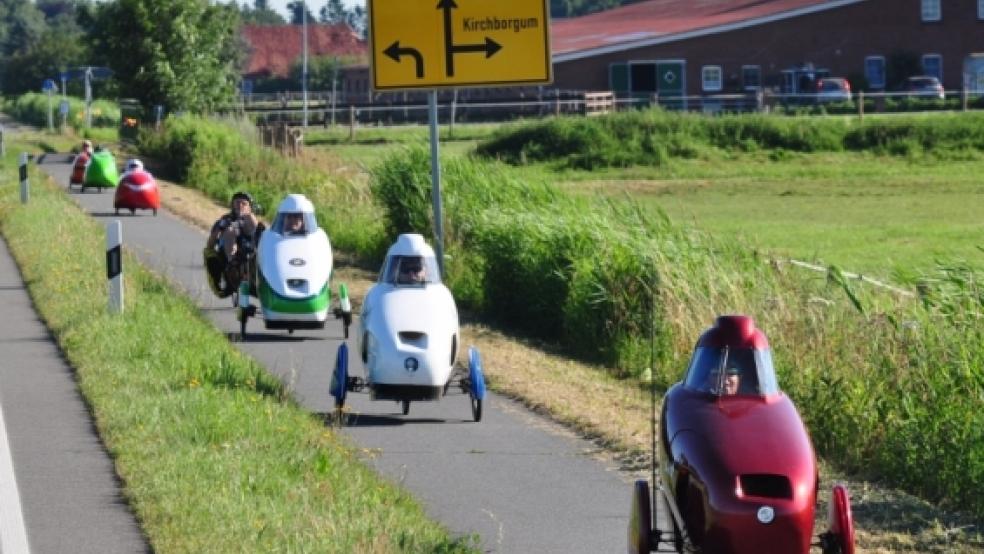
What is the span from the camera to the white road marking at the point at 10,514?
9.18 metres

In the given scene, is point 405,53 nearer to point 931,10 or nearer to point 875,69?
point 875,69

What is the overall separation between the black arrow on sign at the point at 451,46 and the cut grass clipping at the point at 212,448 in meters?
3.37

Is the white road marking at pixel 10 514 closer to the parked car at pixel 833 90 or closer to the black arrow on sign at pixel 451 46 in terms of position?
the black arrow on sign at pixel 451 46

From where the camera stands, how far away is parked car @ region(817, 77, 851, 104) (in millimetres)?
63562

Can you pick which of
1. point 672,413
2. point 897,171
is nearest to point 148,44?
point 897,171

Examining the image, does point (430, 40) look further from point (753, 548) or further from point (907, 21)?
point (907, 21)

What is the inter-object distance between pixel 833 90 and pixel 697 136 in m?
17.5

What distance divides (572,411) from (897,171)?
1285 inches

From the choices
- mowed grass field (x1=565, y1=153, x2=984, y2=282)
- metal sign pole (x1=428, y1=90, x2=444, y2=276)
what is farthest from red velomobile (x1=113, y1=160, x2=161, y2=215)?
metal sign pole (x1=428, y1=90, x2=444, y2=276)

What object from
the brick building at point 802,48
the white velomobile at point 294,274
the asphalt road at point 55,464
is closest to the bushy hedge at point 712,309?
the white velomobile at point 294,274

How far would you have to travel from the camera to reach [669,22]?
7600 centimetres

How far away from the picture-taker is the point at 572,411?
1357cm

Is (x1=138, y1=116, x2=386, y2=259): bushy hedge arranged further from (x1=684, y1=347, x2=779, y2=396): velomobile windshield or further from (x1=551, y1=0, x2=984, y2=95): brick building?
(x1=551, y1=0, x2=984, y2=95): brick building

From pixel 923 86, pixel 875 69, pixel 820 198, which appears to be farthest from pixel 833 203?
pixel 875 69
